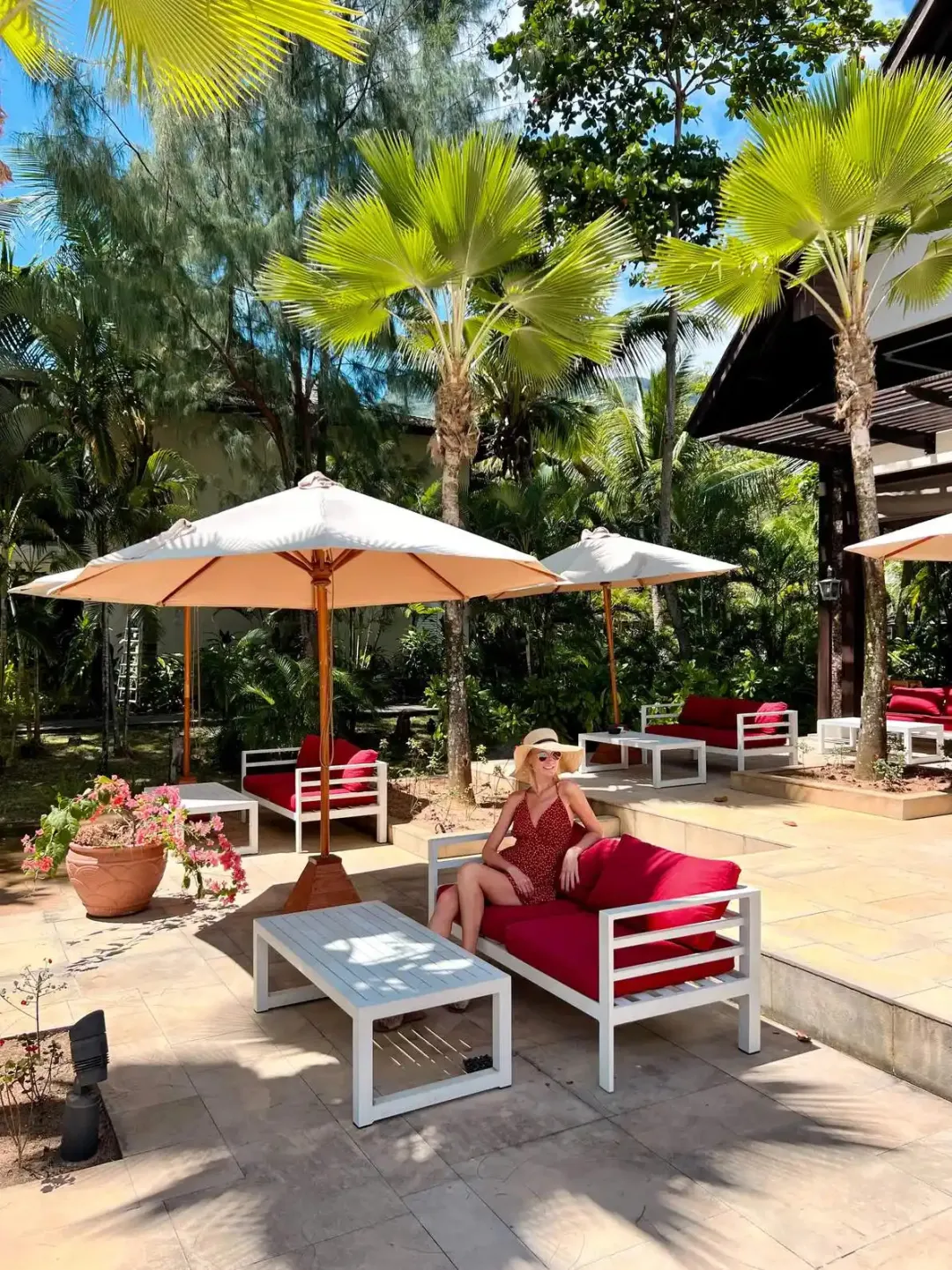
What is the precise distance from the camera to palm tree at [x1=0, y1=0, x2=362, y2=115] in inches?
140

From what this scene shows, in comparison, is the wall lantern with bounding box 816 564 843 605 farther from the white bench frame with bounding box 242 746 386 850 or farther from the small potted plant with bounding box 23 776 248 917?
the small potted plant with bounding box 23 776 248 917

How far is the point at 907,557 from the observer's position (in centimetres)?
870

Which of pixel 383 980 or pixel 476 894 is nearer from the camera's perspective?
pixel 383 980

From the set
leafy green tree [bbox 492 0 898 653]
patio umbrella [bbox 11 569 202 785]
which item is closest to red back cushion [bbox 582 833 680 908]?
patio umbrella [bbox 11 569 202 785]

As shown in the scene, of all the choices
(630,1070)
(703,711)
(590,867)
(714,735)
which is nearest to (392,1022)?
(630,1070)

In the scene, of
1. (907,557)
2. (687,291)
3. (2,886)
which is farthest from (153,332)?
(907,557)

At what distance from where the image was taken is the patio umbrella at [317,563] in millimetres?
4395

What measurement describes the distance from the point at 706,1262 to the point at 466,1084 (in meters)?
1.19

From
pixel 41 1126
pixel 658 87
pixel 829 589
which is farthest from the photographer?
pixel 658 87

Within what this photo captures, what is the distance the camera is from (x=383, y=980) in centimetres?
357

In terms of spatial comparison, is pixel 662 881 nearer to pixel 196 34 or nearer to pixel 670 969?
pixel 670 969

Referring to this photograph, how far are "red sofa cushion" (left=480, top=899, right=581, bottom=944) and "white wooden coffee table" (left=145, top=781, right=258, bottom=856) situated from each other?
3.17 metres

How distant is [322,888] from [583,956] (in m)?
1.84

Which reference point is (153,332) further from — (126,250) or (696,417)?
(696,417)
